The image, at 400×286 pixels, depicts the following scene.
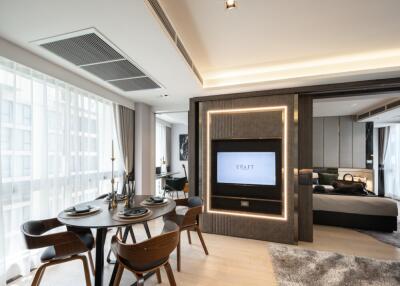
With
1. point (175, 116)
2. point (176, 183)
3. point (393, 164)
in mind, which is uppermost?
point (175, 116)

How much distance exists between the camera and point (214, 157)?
11.8 ft

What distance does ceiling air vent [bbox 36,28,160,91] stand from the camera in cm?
188

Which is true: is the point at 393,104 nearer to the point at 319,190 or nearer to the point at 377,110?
the point at 377,110

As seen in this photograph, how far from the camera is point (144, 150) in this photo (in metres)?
4.21

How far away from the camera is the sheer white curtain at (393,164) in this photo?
6.17m

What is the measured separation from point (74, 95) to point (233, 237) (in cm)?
338

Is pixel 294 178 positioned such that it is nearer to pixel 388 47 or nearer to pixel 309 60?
pixel 309 60

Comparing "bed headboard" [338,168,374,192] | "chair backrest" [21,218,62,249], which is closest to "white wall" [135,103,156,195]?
"chair backrest" [21,218,62,249]

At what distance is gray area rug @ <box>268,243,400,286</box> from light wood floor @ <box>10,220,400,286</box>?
16 cm

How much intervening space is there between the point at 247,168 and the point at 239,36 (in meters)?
2.06

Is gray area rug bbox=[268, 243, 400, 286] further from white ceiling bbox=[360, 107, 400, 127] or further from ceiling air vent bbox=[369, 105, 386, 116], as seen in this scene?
ceiling air vent bbox=[369, 105, 386, 116]

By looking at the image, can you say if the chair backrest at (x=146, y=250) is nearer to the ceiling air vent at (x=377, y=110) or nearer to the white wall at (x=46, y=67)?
the white wall at (x=46, y=67)

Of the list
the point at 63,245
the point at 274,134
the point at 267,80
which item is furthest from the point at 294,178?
the point at 63,245

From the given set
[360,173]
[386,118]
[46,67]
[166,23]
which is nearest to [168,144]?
[46,67]
